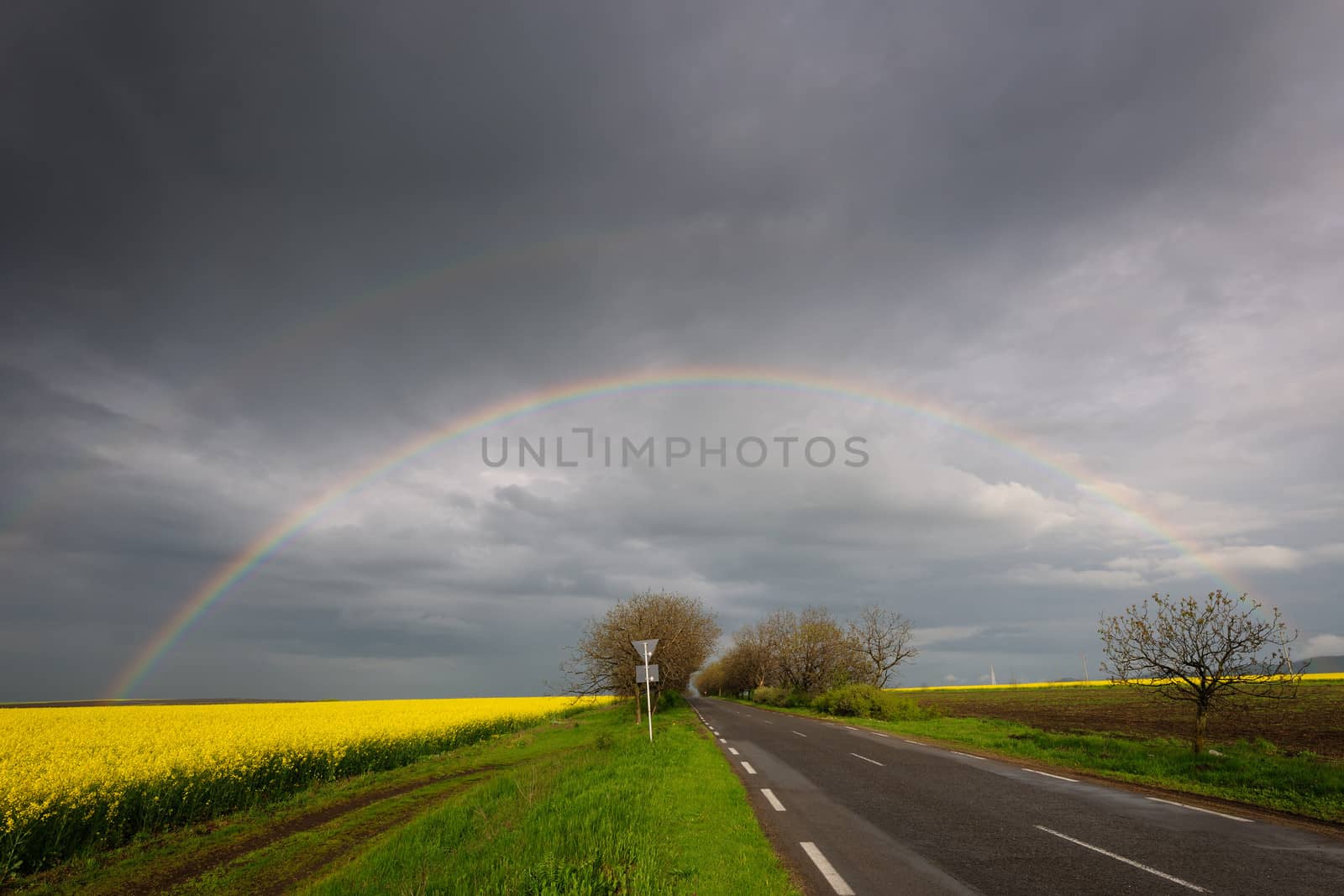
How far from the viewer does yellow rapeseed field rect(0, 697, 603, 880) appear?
44.6ft

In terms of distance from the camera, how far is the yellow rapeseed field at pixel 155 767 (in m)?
13.6

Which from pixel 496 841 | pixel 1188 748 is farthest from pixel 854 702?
pixel 496 841

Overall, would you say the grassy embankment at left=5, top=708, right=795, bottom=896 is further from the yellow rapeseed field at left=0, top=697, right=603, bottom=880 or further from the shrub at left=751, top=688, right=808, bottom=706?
the shrub at left=751, top=688, right=808, bottom=706

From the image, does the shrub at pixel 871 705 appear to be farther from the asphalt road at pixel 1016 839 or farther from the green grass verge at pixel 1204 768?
the asphalt road at pixel 1016 839

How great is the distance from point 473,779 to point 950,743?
17.2 metres

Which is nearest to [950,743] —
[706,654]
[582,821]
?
[582,821]

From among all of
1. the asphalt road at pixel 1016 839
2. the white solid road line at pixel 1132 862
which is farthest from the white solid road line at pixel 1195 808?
the white solid road line at pixel 1132 862

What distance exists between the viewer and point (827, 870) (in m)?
7.71

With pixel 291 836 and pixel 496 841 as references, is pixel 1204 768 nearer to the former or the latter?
pixel 496 841

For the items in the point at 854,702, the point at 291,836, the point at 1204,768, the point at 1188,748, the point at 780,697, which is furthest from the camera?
the point at 780,697

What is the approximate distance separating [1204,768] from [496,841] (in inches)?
673

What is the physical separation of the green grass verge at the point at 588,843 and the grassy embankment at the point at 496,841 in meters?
0.03

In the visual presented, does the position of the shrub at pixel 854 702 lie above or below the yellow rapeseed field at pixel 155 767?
below

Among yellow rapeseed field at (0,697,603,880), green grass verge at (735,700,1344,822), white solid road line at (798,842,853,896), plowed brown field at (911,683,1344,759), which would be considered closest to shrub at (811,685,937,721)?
plowed brown field at (911,683,1344,759)
